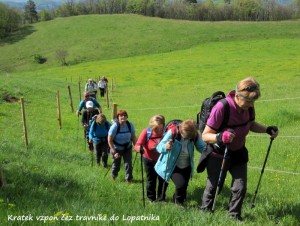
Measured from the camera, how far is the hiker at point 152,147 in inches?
304

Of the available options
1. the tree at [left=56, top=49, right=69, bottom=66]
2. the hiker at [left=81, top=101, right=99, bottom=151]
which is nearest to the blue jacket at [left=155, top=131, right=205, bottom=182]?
the hiker at [left=81, top=101, right=99, bottom=151]

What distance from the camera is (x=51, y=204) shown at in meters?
5.29

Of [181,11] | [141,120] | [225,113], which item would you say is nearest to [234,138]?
[225,113]

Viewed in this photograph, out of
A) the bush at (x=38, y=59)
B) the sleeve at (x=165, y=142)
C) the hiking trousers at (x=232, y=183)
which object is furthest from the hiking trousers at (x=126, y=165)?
the bush at (x=38, y=59)

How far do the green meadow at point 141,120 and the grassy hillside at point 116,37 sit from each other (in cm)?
52

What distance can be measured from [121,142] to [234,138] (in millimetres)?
4144

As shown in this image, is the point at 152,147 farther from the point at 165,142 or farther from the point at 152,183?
the point at 165,142

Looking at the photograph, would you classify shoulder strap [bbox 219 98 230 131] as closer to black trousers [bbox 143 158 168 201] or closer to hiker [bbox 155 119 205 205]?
hiker [bbox 155 119 205 205]

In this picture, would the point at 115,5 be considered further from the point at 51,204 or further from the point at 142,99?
the point at 51,204

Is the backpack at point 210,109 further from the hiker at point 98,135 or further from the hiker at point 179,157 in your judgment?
the hiker at point 98,135

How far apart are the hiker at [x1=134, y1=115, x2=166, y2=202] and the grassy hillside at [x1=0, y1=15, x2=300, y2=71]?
6932 centimetres

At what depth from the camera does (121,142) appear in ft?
30.7

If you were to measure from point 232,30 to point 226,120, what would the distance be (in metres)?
85.4

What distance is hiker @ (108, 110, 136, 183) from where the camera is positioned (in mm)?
Answer: 9172
